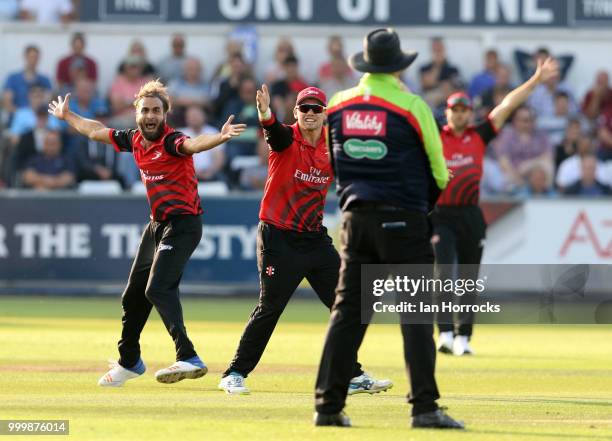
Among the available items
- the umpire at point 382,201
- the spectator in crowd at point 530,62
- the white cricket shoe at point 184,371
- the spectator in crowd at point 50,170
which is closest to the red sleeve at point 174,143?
the white cricket shoe at point 184,371

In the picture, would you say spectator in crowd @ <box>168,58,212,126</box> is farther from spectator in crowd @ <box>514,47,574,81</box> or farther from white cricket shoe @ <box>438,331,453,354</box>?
white cricket shoe @ <box>438,331,453,354</box>

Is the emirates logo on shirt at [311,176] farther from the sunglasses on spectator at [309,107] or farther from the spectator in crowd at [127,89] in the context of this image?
the spectator in crowd at [127,89]

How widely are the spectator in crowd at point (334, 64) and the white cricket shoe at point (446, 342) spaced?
11669mm

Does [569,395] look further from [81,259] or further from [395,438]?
[81,259]

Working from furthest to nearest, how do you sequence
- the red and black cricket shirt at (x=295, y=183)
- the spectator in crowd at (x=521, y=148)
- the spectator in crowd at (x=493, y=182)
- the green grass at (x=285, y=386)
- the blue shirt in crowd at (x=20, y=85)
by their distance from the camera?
the blue shirt in crowd at (x=20, y=85), the spectator in crowd at (x=521, y=148), the spectator in crowd at (x=493, y=182), the red and black cricket shirt at (x=295, y=183), the green grass at (x=285, y=386)

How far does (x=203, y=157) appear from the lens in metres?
25.1

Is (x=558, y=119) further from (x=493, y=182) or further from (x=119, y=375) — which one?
(x=119, y=375)

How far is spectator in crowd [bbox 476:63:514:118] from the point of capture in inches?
1043

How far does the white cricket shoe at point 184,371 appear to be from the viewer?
11812 millimetres

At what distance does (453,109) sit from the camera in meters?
16.0

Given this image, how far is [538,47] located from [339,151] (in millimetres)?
19643

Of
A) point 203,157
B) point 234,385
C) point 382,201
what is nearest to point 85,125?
point 234,385

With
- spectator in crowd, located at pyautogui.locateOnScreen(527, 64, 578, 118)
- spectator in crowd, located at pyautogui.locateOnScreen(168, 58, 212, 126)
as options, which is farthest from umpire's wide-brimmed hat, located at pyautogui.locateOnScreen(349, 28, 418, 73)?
spectator in crowd, located at pyautogui.locateOnScreen(527, 64, 578, 118)

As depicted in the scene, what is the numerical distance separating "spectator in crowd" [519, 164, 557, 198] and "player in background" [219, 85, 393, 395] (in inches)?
537
